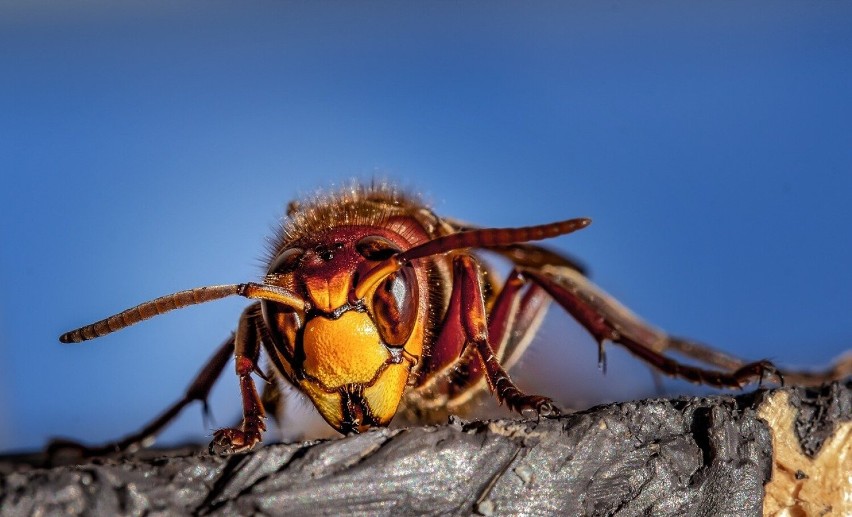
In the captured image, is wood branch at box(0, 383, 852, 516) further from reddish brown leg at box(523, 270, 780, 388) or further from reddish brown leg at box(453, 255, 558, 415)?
reddish brown leg at box(523, 270, 780, 388)

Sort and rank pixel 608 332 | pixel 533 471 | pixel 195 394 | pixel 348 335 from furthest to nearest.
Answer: pixel 195 394 → pixel 608 332 → pixel 348 335 → pixel 533 471

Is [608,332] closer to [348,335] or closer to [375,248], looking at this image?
[375,248]

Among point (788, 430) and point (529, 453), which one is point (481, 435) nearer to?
point (529, 453)

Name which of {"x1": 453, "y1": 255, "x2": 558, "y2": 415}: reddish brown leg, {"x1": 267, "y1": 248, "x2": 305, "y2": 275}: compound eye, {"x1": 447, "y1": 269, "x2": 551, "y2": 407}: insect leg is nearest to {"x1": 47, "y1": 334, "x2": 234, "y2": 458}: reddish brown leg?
{"x1": 267, "y1": 248, "x2": 305, "y2": 275}: compound eye

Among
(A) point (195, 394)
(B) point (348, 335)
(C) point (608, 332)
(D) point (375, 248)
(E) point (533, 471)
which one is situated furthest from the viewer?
(A) point (195, 394)

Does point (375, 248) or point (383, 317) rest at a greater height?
point (375, 248)

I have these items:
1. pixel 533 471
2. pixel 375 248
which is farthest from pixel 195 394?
pixel 533 471

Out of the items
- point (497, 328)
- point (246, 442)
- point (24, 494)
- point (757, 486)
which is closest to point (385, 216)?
point (497, 328)
